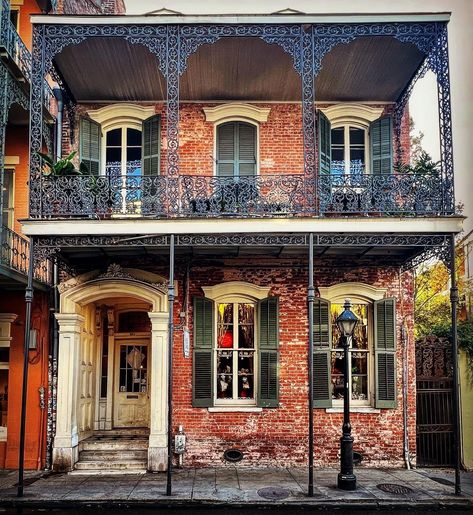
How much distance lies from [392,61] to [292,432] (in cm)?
754

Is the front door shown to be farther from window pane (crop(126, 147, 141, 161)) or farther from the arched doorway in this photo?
window pane (crop(126, 147, 141, 161))

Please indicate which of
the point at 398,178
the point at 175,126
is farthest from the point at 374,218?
the point at 175,126

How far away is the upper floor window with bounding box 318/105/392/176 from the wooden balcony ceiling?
1.23ft

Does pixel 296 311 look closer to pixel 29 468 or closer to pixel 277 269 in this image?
pixel 277 269

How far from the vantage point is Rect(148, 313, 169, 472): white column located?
11.4 m

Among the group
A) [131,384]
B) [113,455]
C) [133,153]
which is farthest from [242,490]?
[133,153]

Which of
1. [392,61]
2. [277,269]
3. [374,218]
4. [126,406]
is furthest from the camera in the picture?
[126,406]

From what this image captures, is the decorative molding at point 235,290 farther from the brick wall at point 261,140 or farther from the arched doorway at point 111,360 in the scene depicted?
the brick wall at point 261,140

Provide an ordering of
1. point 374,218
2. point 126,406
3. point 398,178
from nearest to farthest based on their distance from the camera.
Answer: point 374,218, point 398,178, point 126,406

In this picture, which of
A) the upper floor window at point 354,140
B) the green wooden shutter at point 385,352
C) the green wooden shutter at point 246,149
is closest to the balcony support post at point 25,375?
the green wooden shutter at point 246,149

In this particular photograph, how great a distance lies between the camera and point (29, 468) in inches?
465

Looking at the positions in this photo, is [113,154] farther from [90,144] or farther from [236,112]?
[236,112]

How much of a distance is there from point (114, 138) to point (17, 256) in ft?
11.1

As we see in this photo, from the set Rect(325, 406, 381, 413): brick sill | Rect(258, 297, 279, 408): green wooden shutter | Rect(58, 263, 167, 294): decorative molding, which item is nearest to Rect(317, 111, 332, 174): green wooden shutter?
Rect(258, 297, 279, 408): green wooden shutter
